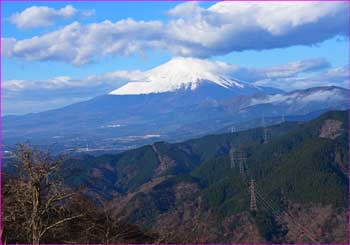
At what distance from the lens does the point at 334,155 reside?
78.4m

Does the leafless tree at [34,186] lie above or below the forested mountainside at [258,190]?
above

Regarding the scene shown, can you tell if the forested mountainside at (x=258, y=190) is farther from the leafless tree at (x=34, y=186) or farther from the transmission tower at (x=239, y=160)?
the leafless tree at (x=34, y=186)

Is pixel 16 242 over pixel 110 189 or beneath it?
over

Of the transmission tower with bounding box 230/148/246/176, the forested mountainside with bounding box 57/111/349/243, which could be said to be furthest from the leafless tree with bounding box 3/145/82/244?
the transmission tower with bounding box 230/148/246/176

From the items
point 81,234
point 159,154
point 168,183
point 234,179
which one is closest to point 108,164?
point 159,154

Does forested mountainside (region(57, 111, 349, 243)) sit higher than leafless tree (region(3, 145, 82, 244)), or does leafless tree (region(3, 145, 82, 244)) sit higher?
leafless tree (region(3, 145, 82, 244))

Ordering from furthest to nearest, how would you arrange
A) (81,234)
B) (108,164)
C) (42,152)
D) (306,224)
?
1. (108,164)
2. (306,224)
3. (81,234)
4. (42,152)

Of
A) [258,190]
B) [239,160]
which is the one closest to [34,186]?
[258,190]

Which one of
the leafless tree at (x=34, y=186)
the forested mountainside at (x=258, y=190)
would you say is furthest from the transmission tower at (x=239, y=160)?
the leafless tree at (x=34, y=186)

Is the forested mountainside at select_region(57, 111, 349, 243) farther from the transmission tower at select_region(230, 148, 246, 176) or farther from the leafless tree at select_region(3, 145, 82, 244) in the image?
the leafless tree at select_region(3, 145, 82, 244)

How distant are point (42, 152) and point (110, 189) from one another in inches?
3389

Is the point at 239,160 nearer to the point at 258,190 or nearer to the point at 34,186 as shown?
the point at 258,190

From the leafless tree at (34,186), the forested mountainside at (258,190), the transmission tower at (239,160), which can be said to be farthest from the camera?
the transmission tower at (239,160)

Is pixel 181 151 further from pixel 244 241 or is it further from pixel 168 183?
pixel 244 241
